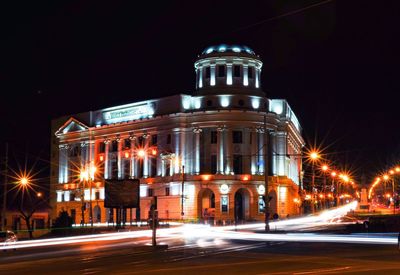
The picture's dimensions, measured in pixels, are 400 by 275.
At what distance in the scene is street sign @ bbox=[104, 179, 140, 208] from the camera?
140ft

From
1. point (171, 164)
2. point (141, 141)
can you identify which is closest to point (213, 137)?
point (171, 164)

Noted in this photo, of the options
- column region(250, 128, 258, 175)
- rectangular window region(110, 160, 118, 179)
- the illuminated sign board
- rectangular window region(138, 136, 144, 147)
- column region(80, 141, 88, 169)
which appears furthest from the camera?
column region(80, 141, 88, 169)

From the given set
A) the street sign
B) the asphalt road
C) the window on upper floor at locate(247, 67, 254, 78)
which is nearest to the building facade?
the window on upper floor at locate(247, 67, 254, 78)

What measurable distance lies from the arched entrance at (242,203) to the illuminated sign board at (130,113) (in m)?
19.3

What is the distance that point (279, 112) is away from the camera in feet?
332

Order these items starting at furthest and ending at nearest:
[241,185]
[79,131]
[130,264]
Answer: [79,131] < [241,185] < [130,264]

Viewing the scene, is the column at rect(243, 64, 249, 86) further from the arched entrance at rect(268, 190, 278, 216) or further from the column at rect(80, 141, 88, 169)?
the column at rect(80, 141, 88, 169)

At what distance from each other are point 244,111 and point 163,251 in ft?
206

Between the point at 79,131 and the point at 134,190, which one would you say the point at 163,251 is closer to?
the point at 134,190

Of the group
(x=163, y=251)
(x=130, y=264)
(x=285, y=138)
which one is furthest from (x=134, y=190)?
(x=285, y=138)

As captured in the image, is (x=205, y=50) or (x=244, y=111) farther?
(x=205, y=50)

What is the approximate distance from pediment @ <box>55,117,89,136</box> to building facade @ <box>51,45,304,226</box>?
6.31 metres

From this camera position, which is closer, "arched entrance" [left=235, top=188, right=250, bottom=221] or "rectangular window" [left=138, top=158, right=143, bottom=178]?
"arched entrance" [left=235, top=188, right=250, bottom=221]

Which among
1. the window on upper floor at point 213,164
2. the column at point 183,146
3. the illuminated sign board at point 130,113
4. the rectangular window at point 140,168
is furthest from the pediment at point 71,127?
the window on upper floor at point 213,164
